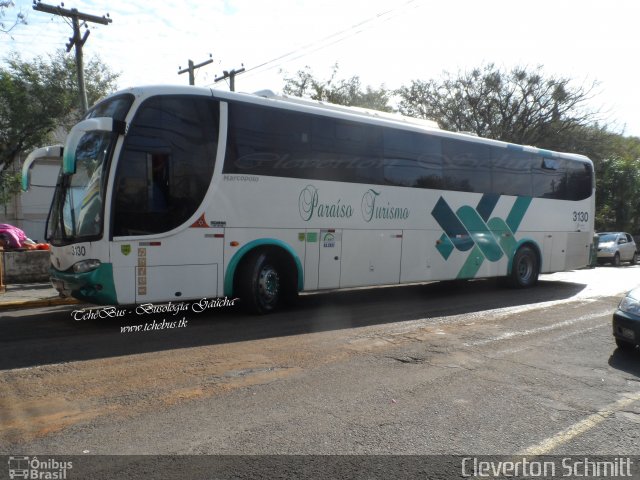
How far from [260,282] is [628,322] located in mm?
5443

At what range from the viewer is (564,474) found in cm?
375

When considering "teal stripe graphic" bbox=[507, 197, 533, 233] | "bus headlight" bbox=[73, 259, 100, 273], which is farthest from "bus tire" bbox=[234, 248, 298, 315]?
"teal stripe graphic" bbox=[507, 197, 533, 233]

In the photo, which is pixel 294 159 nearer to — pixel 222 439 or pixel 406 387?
pixel 406 387

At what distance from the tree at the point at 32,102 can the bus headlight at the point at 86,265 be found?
1452 centimetres

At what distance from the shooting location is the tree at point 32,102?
19.4m

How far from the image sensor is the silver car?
26125mm

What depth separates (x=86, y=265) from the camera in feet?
25.2

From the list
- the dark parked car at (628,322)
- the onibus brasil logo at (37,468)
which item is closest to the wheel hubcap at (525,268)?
the dark parked car at (628,322)

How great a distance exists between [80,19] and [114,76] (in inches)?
270

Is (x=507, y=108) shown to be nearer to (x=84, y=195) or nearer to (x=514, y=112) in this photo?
(x=514, y=112)

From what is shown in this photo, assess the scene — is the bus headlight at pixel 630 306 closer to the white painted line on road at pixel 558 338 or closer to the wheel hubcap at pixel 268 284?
the white painted line on road at pixel 558 338

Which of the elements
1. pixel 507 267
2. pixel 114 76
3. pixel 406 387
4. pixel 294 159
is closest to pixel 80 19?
pixel 114 76

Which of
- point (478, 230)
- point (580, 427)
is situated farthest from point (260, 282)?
point (478, 230)

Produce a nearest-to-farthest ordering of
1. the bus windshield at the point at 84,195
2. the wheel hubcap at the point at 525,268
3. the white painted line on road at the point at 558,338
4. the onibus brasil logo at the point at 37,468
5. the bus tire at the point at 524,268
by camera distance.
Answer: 1. the onibus brasil logo at the point at 37,468
2. the white painted line on road at the point at 558,338
3. the bus windshield at the point at 84,195
4. the bus tire at the point at 524,268
5. the wheel hubcap at the point at 525,268
